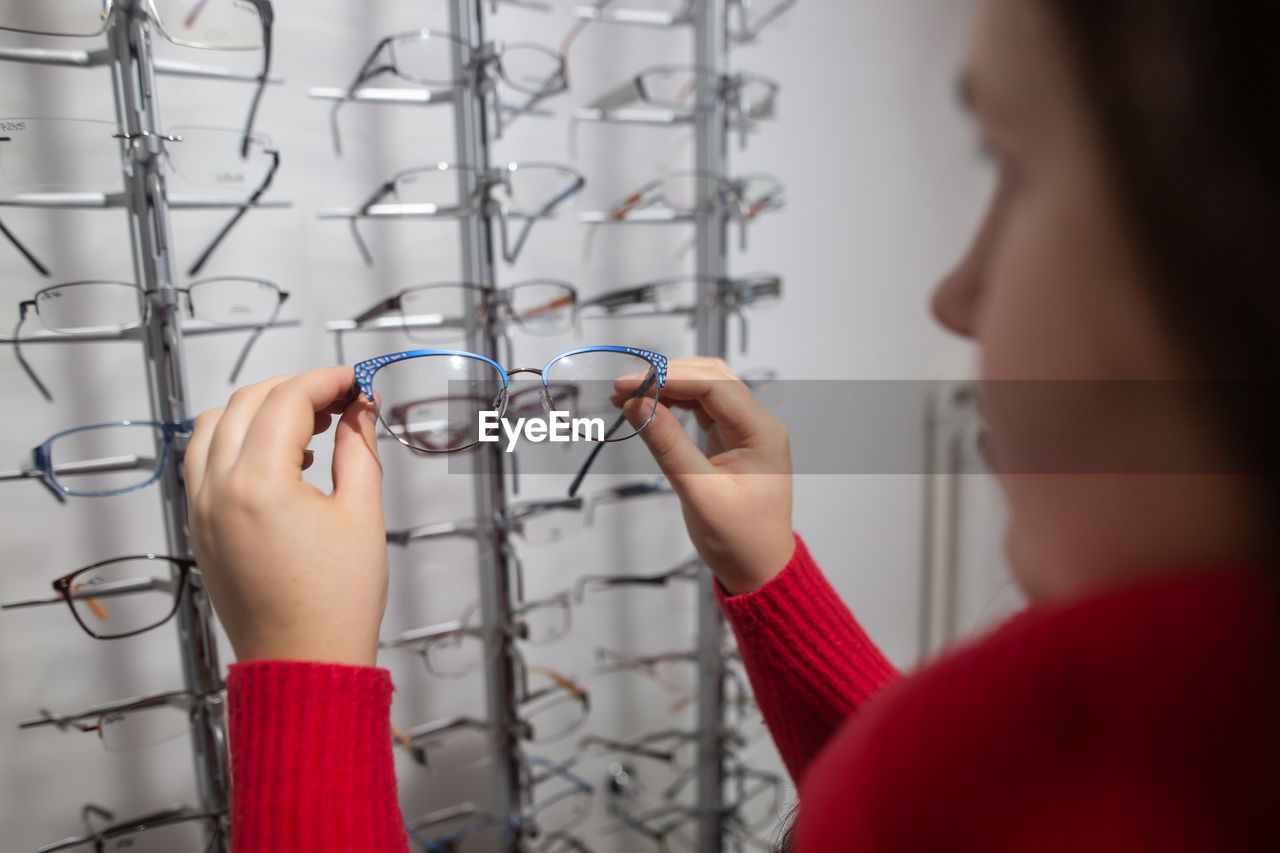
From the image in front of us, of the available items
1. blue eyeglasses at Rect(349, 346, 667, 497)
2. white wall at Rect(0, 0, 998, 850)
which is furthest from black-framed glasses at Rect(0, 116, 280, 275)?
blue eyeglasses at Rect(349, 346, 667, 497)

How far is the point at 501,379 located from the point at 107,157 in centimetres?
47

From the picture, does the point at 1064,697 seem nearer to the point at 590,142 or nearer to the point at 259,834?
the point at 259,834

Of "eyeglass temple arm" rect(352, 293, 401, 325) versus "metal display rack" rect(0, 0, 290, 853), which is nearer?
"metal display rack" rect(0, 0, 290, 853)

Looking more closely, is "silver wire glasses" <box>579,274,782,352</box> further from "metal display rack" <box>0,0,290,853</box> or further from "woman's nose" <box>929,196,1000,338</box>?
"woman's nose" <box>929,196,1000,338</box>

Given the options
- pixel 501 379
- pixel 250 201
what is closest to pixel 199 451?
pixel 501 379

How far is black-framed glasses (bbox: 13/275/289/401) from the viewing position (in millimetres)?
681

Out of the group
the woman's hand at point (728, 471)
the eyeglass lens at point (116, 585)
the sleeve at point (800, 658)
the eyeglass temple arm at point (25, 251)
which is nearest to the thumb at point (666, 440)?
the woman's hand at point (728, 471)

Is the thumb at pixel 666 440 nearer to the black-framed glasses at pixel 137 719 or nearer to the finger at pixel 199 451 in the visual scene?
the finger at pixel 199 451

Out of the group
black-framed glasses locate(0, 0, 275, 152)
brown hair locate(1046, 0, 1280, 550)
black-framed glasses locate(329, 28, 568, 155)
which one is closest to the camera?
brown hair locate(1046, 0, 1280, 550)

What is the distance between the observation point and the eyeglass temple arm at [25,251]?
2.22ft

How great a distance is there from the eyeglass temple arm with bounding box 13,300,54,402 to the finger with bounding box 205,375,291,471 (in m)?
0.37

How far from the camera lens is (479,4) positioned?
0.84 m

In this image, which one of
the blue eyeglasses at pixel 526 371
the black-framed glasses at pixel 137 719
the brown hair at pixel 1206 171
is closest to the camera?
the brown hair at pixel 1206 171

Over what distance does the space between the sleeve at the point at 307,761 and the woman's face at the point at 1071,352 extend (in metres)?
0.32
